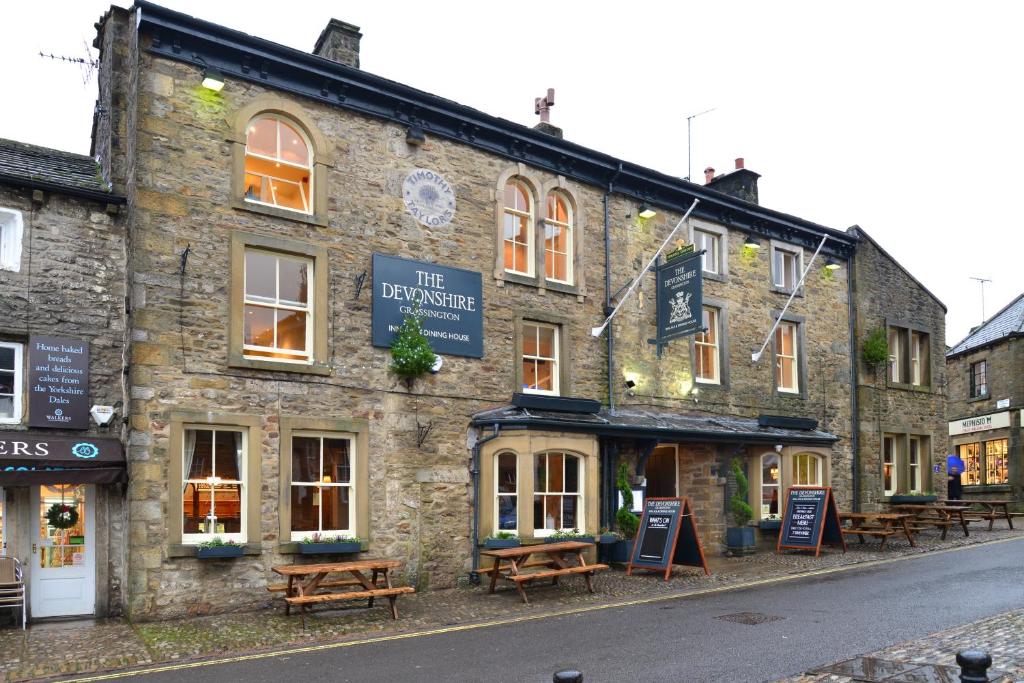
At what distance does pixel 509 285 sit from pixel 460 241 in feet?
4.32

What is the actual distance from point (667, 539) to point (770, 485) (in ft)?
20.2

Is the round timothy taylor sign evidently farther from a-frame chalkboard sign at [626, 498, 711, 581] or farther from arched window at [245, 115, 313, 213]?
a-frame chalkboard sign at [626, 498, 711, 581]

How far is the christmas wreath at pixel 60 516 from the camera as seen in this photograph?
42.6 feet

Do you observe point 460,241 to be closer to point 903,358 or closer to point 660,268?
point 660,268

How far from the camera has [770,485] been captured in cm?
2147

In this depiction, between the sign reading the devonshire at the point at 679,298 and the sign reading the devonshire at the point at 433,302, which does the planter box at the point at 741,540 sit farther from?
the sign reading the devonshire at the point at 433,302

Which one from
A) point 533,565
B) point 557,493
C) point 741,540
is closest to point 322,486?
point 533,565

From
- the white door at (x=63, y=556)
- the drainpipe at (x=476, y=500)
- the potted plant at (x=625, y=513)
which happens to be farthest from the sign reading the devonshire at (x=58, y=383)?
the potted plant at (x=625, y=513)

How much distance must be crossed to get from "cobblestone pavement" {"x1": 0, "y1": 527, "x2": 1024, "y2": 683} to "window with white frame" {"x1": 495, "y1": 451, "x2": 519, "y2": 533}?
50.9 inches

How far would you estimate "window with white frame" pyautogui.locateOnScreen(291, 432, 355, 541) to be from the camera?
14336 mm

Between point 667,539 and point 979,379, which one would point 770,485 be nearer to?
point 667,539

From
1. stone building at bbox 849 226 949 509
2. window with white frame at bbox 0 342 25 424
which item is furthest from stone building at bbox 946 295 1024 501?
window with white frame at bbox 0 342 25 424

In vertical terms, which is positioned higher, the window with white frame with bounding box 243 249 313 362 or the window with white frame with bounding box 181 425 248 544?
the window with white frame with bounding box 243 249 313 362

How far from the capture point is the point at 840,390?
24.3 meters
